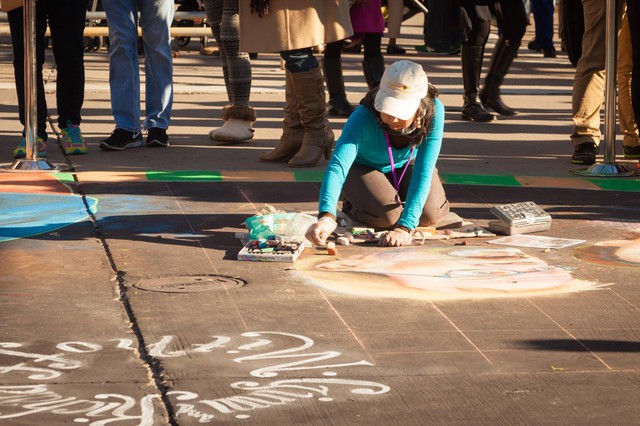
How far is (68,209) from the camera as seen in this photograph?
6457 millimetres

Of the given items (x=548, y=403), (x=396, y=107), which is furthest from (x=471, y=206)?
(x=548, y=403)

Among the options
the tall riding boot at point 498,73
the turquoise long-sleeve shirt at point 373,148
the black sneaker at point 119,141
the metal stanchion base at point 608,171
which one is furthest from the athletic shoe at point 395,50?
the turquoise long-sleeve shirt at point 373,148

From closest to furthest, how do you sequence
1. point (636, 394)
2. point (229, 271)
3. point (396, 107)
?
point (636, 394), point (229, 271), point (396, 107)

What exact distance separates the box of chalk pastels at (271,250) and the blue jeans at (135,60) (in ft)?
10.3

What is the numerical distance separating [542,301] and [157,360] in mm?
1564

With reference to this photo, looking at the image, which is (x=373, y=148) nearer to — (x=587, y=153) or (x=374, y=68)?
(x=587, y=153)

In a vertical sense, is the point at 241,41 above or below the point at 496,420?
above

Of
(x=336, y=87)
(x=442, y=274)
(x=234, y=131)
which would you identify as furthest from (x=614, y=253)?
(x=336, y=87)

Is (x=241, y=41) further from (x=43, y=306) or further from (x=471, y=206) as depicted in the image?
(x=43, y=306)

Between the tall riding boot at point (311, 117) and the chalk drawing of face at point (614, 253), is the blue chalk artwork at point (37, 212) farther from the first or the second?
the chalk drawing of face at point (614, 253)

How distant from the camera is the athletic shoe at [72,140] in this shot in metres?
8.19

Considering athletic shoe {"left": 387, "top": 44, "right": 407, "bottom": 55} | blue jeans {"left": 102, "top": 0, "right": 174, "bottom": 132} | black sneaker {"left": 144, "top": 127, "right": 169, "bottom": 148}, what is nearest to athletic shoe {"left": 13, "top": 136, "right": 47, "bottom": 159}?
blue jeans {"left": 102, "top": 0, "right": 174, "bottom": 132}

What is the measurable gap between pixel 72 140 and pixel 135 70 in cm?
70

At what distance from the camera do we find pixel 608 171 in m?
7.70
